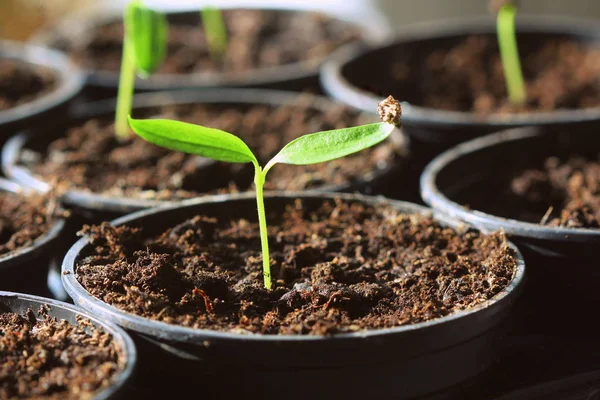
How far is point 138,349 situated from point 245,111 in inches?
50.0

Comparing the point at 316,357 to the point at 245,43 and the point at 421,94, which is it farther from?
the point at 245,43

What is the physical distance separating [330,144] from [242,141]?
13 centimetres

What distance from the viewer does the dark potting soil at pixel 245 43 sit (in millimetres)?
2775

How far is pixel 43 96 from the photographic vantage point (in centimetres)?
244

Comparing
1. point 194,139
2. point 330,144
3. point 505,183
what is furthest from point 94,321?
point 505,183

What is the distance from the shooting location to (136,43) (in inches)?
67.4

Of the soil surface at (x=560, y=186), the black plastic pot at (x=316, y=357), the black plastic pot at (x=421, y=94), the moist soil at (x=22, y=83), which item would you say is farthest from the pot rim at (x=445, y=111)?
the moist soil at (x=22, y=83)

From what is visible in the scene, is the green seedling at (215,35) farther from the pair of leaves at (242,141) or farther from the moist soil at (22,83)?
the pair of leaves at (242,141)

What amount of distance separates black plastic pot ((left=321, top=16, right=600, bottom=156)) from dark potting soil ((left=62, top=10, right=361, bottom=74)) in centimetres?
25

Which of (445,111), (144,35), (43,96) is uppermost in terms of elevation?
(144,35)

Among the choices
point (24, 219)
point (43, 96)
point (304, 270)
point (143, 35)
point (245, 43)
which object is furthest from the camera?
point (245, 43)

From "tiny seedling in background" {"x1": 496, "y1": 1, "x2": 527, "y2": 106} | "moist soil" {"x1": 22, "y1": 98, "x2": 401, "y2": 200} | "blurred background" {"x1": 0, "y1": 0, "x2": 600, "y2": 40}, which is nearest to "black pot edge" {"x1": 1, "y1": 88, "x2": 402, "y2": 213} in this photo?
"moist soil" {"x1": 22, "y1": 98, "x2": 401, "y2": 200}

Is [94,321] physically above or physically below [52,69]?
below

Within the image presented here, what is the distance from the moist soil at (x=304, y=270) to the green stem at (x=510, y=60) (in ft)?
3.06
